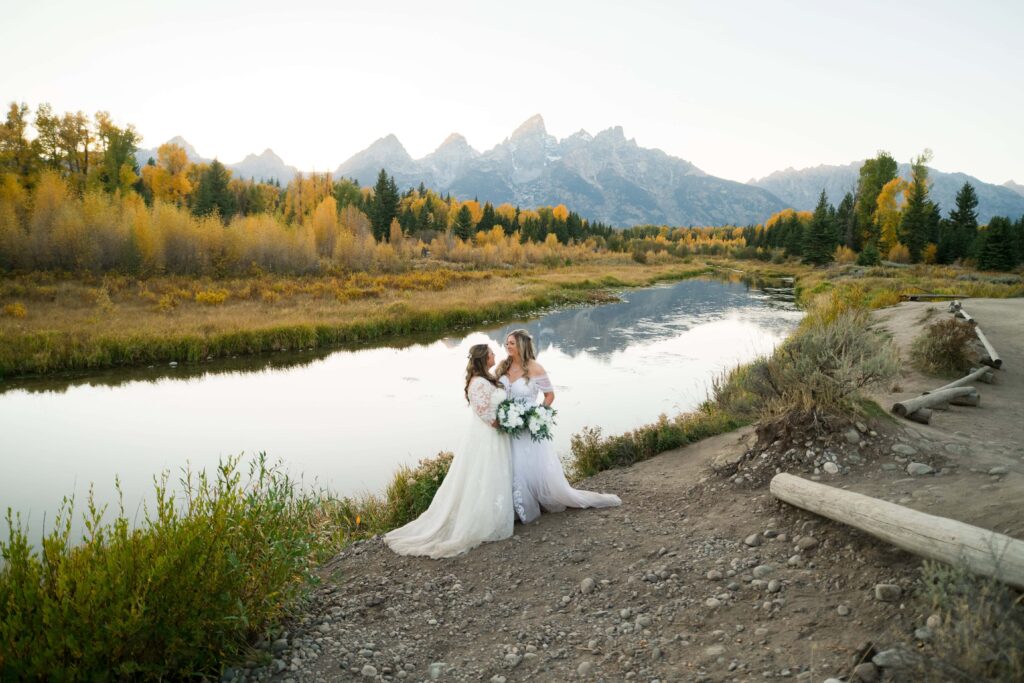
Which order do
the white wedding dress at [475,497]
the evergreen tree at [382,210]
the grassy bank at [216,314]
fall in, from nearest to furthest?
1. the white wedding dress at [475,497]
2. the grassy bank at [216,314]
3. the evergreen tree at [382,210]

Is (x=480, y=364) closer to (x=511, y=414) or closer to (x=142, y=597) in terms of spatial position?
(x=511, y=414)

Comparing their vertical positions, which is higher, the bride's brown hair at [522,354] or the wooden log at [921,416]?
the bride's brown hair at [522,354]

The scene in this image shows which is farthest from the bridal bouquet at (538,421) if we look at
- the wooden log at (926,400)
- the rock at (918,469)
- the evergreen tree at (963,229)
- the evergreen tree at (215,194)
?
the evergreen tree at (215,194)

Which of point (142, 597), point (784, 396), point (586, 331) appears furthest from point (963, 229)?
point (142, 597)

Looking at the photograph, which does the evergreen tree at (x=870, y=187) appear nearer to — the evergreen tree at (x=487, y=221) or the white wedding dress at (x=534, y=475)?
the evergreen tree at (x=487, y=221)

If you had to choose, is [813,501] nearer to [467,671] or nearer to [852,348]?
[467,671]

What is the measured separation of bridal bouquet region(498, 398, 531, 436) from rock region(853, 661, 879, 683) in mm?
3659

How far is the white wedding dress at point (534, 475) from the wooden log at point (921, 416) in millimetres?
4873

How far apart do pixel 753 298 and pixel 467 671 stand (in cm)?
4200

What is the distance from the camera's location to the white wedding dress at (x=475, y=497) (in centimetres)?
621

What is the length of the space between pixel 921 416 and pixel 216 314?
24.7 metres

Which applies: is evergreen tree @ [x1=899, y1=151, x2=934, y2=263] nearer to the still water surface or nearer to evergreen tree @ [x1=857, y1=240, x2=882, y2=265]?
evergreen tree @ [x1=857, y1=240, x2=882, y2=265]

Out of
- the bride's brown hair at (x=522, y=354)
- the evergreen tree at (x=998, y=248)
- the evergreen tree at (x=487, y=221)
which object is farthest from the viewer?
the evergreen tree at (x=487, y=221)

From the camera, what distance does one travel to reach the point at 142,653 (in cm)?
350
